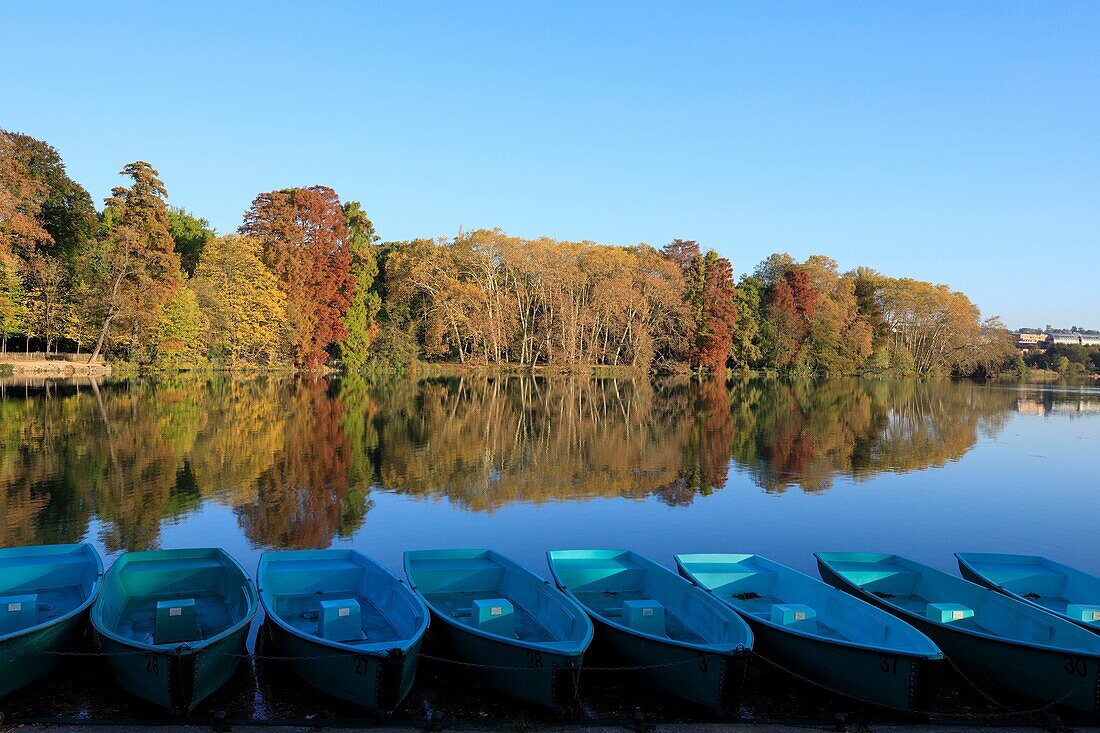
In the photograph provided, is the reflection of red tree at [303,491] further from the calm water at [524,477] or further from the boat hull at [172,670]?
the boat hull at [172,670]

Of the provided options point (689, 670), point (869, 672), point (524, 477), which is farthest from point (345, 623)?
point (524, 477)

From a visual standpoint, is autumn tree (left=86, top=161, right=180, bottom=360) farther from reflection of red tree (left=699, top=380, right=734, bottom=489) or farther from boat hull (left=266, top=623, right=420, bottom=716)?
boat hull (left=266, top=623, right=420, bottom=716)

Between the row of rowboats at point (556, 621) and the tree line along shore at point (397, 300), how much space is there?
143ft

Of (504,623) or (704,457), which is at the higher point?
(504,623)

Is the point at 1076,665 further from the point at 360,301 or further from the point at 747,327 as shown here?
the point at 747,327

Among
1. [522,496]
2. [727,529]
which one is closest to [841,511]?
[727,529]

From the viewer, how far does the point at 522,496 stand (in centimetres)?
2033

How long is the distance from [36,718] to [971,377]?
117752 mm

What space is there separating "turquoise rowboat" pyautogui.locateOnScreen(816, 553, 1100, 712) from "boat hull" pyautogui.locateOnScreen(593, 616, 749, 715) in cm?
280

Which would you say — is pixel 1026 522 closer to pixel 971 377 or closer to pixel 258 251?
pixel 258 251

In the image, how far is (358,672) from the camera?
25.1ft

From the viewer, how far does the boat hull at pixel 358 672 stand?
7492mm

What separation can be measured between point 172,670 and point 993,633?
9.16 metres

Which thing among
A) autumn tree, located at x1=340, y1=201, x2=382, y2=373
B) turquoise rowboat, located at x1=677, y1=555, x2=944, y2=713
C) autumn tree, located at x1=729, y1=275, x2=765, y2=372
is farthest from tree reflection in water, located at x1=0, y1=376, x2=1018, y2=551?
autumn tree, located at x1=729, y1=275, x2=765, y2=372
